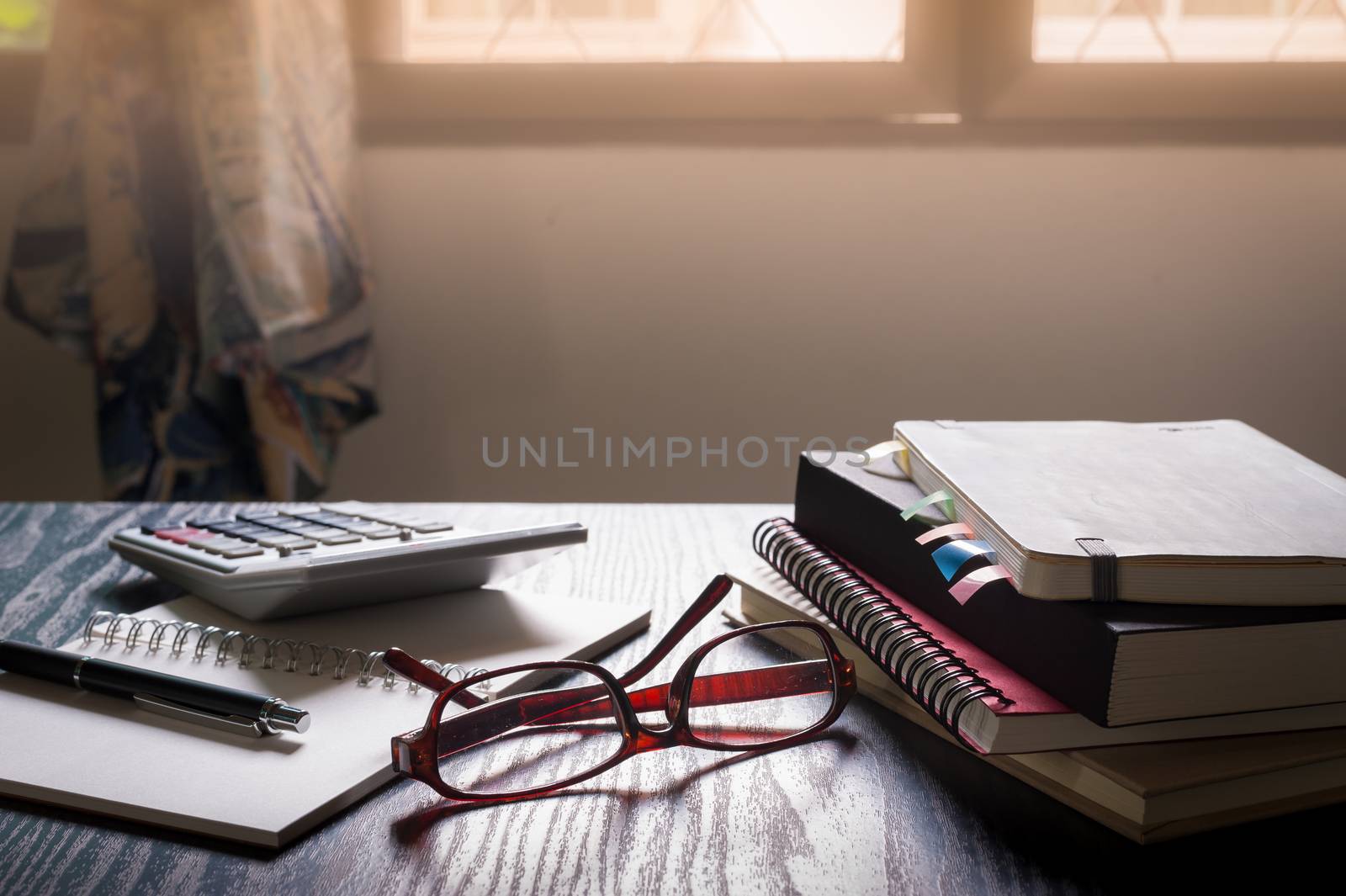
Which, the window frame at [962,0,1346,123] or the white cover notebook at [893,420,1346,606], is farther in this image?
the window frame at [962,0,1346,123]

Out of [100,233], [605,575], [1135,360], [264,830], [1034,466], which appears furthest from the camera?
[1135,360]

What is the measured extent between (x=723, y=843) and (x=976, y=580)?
0.14 m

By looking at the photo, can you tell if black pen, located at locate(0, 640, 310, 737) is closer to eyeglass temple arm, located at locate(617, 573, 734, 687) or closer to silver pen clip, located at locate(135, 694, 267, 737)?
silver pen clip, located at locate(135, 694, 267, 737)

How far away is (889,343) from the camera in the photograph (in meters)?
1.60

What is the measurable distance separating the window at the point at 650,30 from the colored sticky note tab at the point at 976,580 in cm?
123

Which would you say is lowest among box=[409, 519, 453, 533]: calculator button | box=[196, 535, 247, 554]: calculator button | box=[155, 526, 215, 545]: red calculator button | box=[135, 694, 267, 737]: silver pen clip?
box=[135, 694, 267, 737]: silver pen clip

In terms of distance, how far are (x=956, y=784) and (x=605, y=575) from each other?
31cm

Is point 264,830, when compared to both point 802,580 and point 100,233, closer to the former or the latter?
point 802,580

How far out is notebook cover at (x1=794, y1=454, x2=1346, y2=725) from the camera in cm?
36

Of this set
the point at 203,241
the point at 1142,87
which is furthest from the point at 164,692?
the point at 1142,87

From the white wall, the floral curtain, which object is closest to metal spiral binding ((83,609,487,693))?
the floral curtain

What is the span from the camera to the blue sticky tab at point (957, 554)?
1.40ft

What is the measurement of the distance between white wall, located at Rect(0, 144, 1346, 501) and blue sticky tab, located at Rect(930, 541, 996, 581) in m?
1.19

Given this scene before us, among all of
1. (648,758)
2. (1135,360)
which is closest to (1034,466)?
(648,758)
